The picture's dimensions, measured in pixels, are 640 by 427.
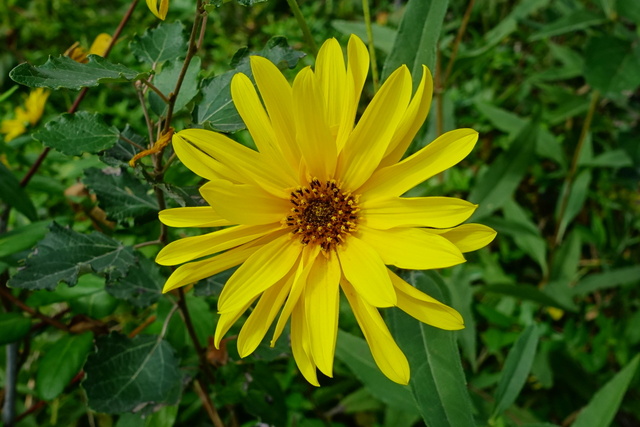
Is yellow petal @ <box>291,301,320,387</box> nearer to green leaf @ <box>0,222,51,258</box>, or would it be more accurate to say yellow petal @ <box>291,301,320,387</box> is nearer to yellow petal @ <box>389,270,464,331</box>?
yellow petal @ <box>389,270,464,331</box>

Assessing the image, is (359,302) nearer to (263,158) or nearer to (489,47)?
(263,158)

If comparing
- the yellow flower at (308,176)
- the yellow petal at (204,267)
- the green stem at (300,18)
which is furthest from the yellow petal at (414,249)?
the green stem at (300,18)

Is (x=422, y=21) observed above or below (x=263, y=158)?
above

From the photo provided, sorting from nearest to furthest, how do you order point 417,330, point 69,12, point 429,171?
point 429,171
point 417,330
point 69,12

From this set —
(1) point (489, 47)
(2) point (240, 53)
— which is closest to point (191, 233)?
(2) point (240, 53)

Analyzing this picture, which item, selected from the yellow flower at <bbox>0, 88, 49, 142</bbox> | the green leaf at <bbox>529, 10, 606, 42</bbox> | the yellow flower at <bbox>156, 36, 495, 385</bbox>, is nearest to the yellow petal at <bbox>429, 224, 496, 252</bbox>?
the yellow flower at <bbox>156, 36, 495, 385</bbox>
